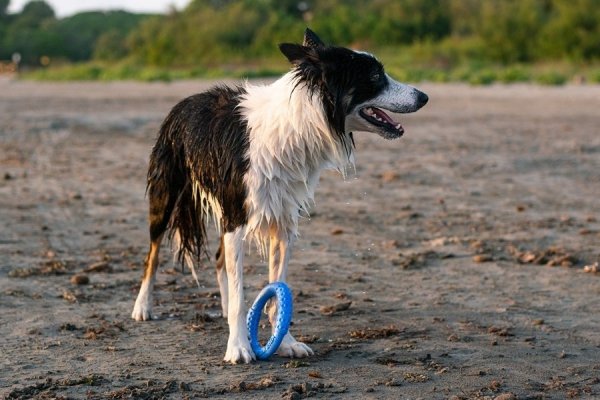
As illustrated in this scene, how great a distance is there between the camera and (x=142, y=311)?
24.2ft

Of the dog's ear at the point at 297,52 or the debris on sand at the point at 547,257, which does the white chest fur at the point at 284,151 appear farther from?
the debris on sand at the point at 547,257

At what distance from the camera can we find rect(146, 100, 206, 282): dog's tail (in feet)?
24.1

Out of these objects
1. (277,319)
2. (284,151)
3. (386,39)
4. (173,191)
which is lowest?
(277,319)

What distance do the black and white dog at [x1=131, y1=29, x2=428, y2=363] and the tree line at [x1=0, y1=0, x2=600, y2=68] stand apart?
15720 millimetres

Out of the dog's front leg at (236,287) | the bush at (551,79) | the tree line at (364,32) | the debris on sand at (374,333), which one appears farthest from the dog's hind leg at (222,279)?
the bush at (551,79)

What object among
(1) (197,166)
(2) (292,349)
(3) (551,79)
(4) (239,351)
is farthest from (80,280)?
(3) (551,79)

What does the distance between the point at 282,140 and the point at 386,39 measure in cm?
4530

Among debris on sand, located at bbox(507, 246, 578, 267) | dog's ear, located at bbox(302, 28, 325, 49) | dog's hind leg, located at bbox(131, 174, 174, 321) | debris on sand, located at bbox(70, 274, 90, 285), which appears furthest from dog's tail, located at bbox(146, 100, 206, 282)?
debris on sand, located at bbox(507, 246, 578, 267)

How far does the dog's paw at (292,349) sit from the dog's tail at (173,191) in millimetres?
1391

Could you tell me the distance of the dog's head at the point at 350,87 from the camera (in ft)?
20.6

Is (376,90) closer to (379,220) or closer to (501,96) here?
(379,220)

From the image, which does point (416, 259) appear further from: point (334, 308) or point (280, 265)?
point (280, 265)

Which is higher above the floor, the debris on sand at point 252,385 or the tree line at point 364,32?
the tree line at point 364,32

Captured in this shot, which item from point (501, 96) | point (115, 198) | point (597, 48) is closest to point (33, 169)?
point (115, 198)
